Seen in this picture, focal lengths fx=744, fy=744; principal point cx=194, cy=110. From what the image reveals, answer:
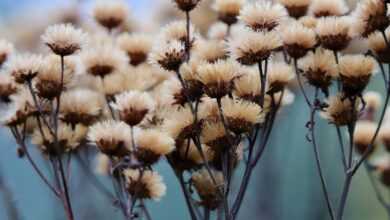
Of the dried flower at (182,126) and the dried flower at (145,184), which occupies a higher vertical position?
the dried flower at (182,126)

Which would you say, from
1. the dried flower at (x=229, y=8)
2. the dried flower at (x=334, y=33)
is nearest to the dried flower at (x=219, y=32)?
the dried flower at (x=229, y=8)

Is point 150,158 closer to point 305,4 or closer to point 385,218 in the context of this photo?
point 305,4

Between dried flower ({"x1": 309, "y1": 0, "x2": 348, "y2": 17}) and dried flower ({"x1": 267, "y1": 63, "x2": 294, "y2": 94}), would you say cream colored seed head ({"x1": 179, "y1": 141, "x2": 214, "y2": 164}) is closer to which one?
dried flower ({"x1": 267, "y1": 63, "x2": 294, "y2": 94})

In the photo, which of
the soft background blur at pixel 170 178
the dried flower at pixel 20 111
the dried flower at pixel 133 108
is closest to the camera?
the dried flower at pixel 133 108

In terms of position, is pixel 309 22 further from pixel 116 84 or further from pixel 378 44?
pixel 116 84

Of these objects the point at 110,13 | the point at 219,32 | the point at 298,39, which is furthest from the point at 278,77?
the point at 110,13

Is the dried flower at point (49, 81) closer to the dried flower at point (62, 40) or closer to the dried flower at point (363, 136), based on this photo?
the dried flower at point (62, 40)

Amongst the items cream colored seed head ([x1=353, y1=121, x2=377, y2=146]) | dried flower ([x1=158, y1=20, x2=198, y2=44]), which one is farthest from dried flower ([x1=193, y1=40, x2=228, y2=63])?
cream colored seed head ([x1=353, y1=121, x2=377, y2=146])
